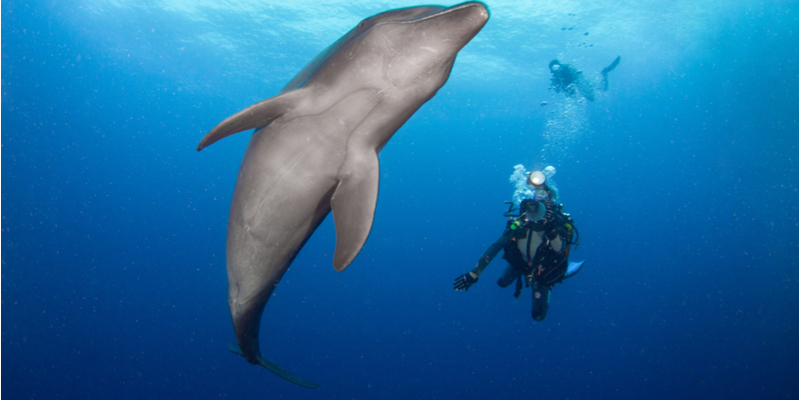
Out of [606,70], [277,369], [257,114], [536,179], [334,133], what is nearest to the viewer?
[257,114]

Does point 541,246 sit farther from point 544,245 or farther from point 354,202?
point 354,202

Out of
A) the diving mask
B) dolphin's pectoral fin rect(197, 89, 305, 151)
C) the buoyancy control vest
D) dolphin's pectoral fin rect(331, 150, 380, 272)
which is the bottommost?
the buoyancy control vest

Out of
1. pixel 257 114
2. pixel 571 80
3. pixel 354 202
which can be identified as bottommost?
pixel 571 80

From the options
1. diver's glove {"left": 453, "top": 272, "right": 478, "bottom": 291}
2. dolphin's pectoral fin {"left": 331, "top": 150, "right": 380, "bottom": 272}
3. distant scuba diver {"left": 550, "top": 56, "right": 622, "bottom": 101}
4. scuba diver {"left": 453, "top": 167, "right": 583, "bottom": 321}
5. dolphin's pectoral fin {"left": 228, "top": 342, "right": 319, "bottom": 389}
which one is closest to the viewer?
dolphin's pectoral fin {"left": 331, "top": 150, "right": 380, "bottom": 272}

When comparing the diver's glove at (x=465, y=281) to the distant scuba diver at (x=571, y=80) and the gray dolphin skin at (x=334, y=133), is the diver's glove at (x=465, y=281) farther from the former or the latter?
the distant scuba diver at (x=571, y=80)

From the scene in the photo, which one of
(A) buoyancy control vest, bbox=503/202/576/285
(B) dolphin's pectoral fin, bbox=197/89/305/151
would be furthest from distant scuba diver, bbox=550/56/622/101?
(B) dolphin's pectoral fin, bbox=197/89/305/151

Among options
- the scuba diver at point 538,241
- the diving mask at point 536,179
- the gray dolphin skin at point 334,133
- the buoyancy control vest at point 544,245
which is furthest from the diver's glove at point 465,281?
the gray dolphin skin at point 334,133

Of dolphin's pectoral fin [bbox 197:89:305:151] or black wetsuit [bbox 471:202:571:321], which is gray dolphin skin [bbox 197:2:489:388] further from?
black wetsuit [bbox 471:202:571:321]

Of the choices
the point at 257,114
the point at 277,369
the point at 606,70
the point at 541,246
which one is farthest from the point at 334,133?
the point at 606,70

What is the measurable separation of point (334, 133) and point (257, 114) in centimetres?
58

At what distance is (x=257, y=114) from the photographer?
97.4 inches

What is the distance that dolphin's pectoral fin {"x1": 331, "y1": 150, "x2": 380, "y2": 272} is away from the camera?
2719 millimetres

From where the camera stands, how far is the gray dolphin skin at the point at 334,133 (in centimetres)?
213

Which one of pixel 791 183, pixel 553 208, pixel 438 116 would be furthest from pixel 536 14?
pixel 791 183
